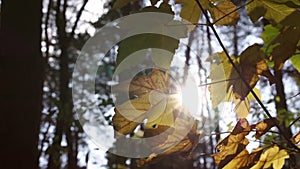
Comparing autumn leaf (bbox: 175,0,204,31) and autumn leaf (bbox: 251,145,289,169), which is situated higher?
autumn leaf (bbox: 175,0,204,31)

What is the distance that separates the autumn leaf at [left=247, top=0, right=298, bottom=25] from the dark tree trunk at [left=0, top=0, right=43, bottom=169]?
1.72 feet

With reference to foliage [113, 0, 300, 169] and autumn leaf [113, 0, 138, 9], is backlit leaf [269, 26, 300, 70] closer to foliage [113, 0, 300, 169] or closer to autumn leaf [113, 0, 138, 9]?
foliage [113, 0, 300, 169]

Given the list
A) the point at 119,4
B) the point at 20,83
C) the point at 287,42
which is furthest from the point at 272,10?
the point at 20,83

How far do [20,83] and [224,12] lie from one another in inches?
19.4

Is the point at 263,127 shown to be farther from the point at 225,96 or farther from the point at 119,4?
the point at 119,4

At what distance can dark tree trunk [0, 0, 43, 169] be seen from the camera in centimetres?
75

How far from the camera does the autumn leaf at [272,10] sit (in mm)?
356

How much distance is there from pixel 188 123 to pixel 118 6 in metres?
0.13

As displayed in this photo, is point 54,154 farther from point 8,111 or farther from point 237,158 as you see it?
point 237,158

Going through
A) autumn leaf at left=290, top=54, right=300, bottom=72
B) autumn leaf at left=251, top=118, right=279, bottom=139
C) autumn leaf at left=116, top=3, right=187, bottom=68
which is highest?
autumn leaf at left=116, top=3, right=187, bottom=68

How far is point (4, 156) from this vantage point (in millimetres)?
729

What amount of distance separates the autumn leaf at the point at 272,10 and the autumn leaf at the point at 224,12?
0.15 feet

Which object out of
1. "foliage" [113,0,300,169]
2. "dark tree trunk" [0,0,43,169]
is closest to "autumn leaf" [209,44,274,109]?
"foliage" [113,0,300,169]

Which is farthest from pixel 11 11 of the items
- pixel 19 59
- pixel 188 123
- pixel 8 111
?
pixel 188 123
